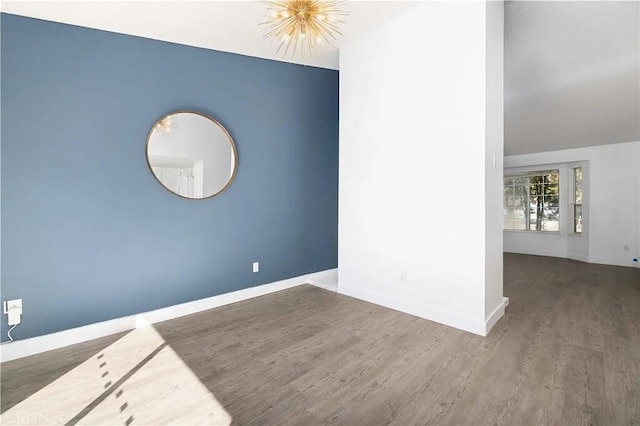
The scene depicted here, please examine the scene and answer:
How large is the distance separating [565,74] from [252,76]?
146 inches

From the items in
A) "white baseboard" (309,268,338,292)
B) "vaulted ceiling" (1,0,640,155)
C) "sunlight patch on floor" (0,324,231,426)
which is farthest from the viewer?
"white baseboard" (309,268,338,292)

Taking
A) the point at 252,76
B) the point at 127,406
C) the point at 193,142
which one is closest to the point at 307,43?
the point at 252,76

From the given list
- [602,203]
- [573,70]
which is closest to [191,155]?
[573,70]

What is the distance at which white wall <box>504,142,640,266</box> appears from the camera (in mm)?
5422

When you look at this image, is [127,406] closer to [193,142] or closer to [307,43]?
[193,142]

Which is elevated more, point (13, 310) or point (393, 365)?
point (13, 310)

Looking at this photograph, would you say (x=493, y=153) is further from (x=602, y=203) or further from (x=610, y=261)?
(x=610, y=261)

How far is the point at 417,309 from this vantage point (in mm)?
2820

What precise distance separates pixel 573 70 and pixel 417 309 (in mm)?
3277

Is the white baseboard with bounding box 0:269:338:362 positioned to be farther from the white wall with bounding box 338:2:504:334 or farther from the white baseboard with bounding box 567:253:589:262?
the white baseboard with bounding box 567:253:589:262

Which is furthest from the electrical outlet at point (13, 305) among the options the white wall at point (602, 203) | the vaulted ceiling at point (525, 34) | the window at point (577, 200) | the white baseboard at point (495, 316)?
the window at point (577, 200)

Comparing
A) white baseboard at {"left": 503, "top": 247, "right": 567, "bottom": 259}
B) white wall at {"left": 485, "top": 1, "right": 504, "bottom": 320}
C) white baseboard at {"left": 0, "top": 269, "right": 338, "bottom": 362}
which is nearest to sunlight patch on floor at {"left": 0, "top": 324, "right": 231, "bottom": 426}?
white baseboard at {"left": 0, "top": 269, "right": 338, "bottom": 362}

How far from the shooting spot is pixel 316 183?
4.13 meters

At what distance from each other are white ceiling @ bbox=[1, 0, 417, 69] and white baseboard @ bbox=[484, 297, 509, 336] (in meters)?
2.95
